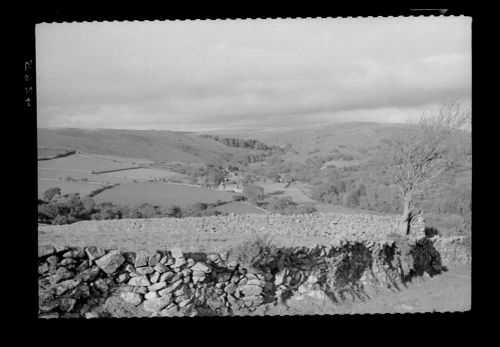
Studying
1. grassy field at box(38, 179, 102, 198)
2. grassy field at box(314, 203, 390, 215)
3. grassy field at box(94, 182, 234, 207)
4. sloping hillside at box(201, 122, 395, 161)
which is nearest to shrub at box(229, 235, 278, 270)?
grassy field at box(94, 182, 234, 207)

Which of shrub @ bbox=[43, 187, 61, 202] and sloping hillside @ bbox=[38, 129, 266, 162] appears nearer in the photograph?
shrub @ bbox=[43, 187, 61, 202]

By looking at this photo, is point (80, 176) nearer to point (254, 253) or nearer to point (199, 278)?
point (199, 278)

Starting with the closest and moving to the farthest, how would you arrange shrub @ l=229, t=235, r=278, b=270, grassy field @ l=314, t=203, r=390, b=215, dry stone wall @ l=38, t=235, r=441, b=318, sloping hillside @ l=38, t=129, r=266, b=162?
dry stone wall @ l=38, t=235, r=441, b=318, shrub @ l=229, t=235, r=278, b=270, sloping hillside @ l=38, t=129, r=266, b=162, grassy field @ l=314, t=203, r=390, b=215

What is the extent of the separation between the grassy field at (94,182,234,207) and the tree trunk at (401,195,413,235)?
9.60 feet

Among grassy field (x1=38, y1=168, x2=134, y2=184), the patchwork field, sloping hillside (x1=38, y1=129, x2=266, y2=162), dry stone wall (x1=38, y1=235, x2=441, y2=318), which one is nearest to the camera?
dry stone wall (x1=38, y1=235, x2=441, y2=318)

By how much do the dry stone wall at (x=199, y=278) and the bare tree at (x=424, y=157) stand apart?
4.95ft

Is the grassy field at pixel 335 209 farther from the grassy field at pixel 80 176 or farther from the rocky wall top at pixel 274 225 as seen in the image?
the grassy field at pixel 80 176

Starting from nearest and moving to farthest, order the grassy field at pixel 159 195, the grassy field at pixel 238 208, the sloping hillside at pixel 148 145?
1. the sloping hillside at pixel 148 145
2. the grassy field at pixel 159 195
3. the grassy field at pixel 238 208

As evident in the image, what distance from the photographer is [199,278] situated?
4449 mm

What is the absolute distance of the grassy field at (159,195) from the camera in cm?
610

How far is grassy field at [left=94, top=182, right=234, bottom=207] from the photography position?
20.0ft

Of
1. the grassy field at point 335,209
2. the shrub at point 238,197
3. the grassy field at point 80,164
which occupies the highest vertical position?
the grassy field at point 80,164

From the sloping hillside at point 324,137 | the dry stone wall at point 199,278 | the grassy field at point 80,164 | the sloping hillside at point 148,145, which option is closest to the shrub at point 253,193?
the sloping hillside at point 148,145

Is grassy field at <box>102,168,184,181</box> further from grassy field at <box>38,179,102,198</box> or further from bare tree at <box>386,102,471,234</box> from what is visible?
bare tree at <box>386,102,471,234</box>
